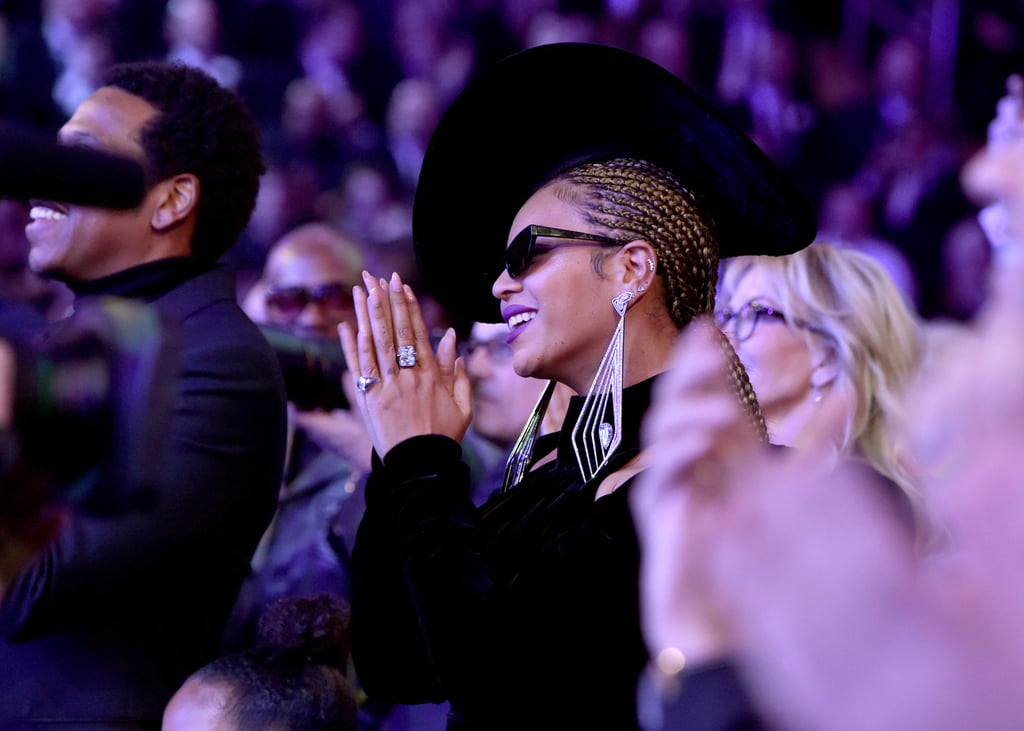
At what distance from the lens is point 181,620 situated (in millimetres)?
2322

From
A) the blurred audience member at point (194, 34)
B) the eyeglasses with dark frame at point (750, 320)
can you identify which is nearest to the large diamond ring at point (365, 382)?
the eyeglasses with dark frame at point (750, 320)

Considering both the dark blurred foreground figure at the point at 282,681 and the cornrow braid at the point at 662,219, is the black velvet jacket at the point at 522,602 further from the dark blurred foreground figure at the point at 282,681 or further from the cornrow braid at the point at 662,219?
the dark blurred foreground figure at the point at 282,681

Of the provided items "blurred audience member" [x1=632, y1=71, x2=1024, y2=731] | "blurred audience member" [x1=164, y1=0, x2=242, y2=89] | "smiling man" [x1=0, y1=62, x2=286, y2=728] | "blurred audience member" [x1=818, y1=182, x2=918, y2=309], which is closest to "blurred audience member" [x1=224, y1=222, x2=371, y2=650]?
"smiling man" [x1=0, y1=62, x2=286, y2=728]

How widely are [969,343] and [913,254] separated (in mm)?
6353

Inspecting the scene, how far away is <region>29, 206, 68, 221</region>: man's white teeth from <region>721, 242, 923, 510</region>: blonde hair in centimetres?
175

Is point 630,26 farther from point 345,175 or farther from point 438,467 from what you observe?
point 438,467

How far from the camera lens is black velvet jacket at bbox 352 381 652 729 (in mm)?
1814

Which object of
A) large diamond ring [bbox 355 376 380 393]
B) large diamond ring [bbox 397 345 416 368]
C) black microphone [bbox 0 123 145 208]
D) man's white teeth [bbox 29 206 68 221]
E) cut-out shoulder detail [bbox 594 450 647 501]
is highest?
black microphone [bbox 0 123 145 208]

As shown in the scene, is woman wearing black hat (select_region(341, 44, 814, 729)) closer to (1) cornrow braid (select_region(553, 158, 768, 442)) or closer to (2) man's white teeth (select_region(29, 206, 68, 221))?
(1) cornrow braid (select_region(553, 158, 768, 442))

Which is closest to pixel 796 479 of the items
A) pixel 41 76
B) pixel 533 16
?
pixel 41 76

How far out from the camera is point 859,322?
3182mm

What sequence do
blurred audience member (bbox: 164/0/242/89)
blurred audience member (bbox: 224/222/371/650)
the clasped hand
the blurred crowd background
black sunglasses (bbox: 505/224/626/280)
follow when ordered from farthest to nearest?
blurred audience member (bbox: 164/0/242/89)
the blurred crowd background
blurred audience member (bbox: 224/222/371/650)
black sunglasses (bbox: 505/224/626/280)
the clasped hand

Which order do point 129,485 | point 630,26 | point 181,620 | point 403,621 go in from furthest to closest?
point 630,26 < point 181,620 < point 403,621 < point 129,485

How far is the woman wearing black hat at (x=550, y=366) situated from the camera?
1.84 meters
